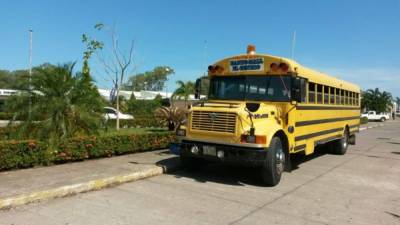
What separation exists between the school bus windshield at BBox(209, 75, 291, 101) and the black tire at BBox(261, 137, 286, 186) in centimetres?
111

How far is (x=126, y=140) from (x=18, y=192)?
15.6 feet

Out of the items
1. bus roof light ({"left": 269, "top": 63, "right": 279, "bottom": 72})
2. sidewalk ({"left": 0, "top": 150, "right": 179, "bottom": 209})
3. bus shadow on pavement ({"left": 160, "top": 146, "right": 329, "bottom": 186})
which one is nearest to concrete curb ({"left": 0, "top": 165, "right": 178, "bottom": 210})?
sidewalk ({"left": 0, "top": 150, "right": 179, "bottom": 209})

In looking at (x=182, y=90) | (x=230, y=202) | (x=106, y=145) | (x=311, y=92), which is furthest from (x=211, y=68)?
(x=182, y=90)

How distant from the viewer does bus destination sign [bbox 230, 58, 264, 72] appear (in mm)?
8656

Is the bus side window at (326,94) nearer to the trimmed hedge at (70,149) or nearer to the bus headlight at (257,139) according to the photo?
the bus headlight at (257,139)

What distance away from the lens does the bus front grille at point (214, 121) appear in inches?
300

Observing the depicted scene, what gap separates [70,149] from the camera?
9.02 m

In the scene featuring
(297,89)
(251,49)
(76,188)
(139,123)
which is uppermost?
(251,49)

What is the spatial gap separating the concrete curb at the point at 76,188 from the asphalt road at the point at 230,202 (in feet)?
0.53

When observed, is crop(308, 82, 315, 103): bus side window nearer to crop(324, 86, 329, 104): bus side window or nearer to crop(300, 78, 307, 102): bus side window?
crop(300, 78, 307, 102): bus side window

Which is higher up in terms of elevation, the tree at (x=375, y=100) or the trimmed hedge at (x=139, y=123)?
the tree at (x=375, y=100)

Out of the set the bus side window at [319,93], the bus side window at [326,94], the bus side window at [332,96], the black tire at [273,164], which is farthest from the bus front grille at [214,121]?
the bus side window at [332,96]

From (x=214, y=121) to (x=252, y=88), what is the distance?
1474 mm

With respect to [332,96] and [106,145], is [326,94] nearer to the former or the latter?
[332,96]
